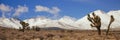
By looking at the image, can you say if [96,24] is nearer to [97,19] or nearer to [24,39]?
[97,19]

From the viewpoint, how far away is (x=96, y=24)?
46.4 metres

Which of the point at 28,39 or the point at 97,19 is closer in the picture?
the point at 28,39

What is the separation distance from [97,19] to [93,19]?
2.59 ft

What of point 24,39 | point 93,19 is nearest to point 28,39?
point 24,39

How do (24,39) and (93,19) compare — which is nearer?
(24,39)

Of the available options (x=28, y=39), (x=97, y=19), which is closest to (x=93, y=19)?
(x=97, y=19)

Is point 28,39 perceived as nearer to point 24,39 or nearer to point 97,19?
point 24,39

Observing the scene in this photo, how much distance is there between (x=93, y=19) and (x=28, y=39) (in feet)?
54.9

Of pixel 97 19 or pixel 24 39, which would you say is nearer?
pixel 24 39

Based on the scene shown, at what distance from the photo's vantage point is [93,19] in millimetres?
46125

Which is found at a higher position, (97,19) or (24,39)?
(97,19)

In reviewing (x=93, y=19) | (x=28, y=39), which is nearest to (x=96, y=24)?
(x=93, y=19)

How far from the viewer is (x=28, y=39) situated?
1302 inches

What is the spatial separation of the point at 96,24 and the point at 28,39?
1717 cm
